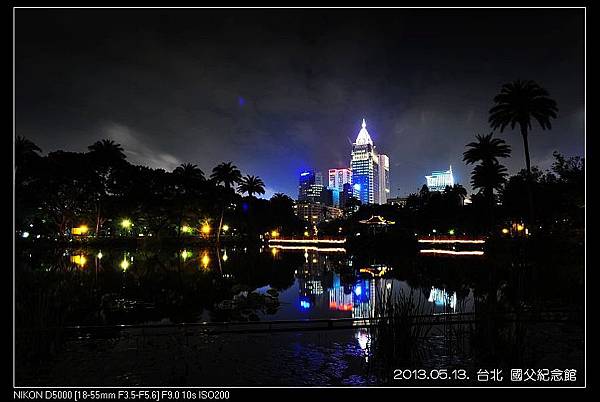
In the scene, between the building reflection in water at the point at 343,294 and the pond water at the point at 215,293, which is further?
the building reflection in water at the point at 343,294

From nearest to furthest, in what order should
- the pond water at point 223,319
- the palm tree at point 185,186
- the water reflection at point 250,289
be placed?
1. the pond water at point 223,319
2. the water reflection at point 250,289
3. the palm tree at point 185,186

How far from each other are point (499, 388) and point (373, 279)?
59.5ft

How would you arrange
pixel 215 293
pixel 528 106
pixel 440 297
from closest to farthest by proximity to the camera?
pixel 440 297, pixel 215 293, pixel 528 106

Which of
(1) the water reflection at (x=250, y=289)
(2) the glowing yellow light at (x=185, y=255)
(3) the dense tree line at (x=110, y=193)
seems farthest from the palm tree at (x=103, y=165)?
(1) the water reflection at (x=250, y=289)

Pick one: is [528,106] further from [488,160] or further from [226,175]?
[226,175]

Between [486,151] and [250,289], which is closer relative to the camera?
[250,289]

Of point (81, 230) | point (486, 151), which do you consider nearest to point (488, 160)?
point (486, 151)

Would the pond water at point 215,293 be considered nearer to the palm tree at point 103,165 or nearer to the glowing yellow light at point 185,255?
the glowing yellow light at point 185,255

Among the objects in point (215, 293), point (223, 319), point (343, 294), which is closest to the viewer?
point (223, 319)

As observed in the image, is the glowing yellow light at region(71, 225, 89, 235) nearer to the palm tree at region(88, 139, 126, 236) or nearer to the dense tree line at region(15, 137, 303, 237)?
the dense tree line at region(15, 137, 303, 237)

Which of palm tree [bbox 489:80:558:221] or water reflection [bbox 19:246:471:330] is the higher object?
palm tree [bbox 489:80:558:221]

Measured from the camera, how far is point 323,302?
16703mm

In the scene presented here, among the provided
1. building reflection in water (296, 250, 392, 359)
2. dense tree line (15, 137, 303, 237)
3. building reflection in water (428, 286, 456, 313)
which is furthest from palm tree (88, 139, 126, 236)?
building reflection in water (428, 286, 456, 313)

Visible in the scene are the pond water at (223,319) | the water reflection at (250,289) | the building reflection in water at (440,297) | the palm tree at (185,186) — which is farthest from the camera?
the palm tree at (185,186)
